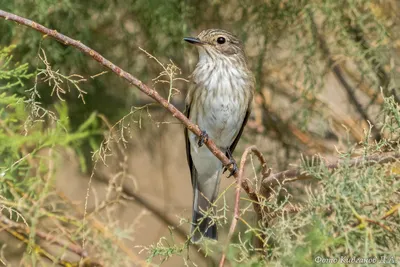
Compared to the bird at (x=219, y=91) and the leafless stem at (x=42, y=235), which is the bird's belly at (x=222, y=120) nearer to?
the bird at (x=219, y=91)

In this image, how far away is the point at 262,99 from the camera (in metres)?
4.55

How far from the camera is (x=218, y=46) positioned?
13.9 ft

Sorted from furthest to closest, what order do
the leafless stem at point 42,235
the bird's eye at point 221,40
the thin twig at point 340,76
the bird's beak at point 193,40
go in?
the bird's eye at point 221,40
the thin twig at point 340,76
the bird's beak at point 193,40
the leafless stem at point 42,235

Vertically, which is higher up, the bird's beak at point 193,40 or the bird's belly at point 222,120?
the bird's beak at point 193,40

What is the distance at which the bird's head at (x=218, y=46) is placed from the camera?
4176 mm

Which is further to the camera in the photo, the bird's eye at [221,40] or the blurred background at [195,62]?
the bird's eye at [221,40]

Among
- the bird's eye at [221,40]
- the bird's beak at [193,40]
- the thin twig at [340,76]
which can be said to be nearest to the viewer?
the bird's beak at [193,40]

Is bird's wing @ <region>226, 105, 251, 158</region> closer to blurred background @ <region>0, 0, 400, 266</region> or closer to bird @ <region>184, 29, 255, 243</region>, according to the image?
bird @ <region>184, 29, 255, 243</region>

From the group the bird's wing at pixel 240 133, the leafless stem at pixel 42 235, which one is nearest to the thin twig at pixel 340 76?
the bird's wing at pixel 240 133

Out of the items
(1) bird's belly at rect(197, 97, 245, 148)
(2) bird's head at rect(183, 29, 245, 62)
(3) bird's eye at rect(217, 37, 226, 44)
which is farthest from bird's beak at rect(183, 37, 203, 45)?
(1) bird's belly at rect(197, 97, 245, 148)

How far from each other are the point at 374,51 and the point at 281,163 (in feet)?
3.05

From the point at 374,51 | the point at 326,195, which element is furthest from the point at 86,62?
the point at 326,195

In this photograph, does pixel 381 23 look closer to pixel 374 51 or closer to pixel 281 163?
pixel 374 51

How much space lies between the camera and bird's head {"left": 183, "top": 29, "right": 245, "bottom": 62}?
418cm
